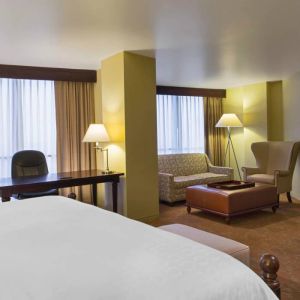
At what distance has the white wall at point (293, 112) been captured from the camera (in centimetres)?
598

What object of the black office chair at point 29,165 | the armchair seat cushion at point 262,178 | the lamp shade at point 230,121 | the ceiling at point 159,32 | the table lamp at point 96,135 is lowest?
the armchair seat cushion at point 262,178

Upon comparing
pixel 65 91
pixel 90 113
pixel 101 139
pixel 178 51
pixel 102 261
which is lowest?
pixel 102 261

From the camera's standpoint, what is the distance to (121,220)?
180 cm

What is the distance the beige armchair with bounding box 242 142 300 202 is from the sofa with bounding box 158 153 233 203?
0.56 m

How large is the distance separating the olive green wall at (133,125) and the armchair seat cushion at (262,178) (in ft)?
6.81

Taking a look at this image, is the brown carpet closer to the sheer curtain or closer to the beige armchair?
the beige armchair

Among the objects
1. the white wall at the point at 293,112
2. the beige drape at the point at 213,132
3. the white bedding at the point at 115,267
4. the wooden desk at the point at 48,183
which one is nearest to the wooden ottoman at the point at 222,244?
the white bedding at the point at 115,267

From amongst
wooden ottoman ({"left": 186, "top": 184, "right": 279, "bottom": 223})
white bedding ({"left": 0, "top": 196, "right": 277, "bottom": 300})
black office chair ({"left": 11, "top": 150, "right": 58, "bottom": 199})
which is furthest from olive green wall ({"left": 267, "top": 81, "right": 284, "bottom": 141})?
white bedding ({"left": 0, "top": 196, "right": 277, "bottom": 300})

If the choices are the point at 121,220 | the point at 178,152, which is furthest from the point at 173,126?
the point at 121,220

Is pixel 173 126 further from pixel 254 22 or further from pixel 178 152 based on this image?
pixel 254 22

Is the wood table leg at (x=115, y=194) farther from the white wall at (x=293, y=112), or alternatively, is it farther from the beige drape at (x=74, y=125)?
the white wall at (x=293, y=112)

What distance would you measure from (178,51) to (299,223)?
9.26ft

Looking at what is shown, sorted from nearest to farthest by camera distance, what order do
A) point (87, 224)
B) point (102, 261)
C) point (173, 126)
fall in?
point (102, 261), point (87, 224), point (173, 126)

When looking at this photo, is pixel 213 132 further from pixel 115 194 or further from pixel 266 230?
pixel 115 194
